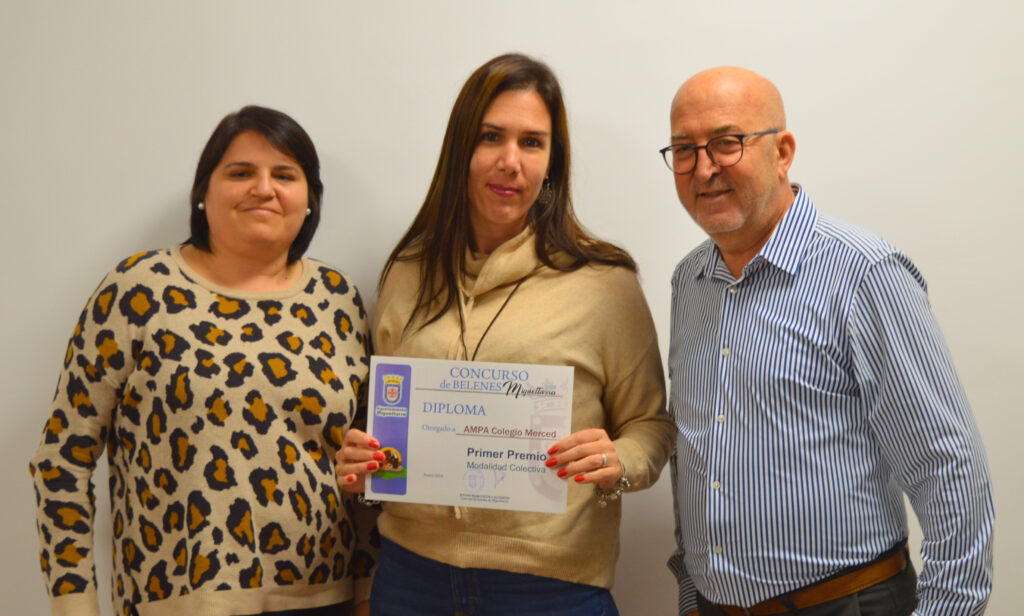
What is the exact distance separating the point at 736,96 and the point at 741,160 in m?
0.13

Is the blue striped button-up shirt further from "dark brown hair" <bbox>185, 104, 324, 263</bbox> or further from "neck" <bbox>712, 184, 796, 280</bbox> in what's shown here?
"dark brown hair" <bbox>185, 104, 324, 263</bbox>

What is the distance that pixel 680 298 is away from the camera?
6.23ft

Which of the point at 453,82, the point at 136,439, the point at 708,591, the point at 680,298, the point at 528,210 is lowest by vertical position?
the point at 708,591

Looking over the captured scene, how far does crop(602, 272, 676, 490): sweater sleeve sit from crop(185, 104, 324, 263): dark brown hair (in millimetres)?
836

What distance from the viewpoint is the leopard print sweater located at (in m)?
1.83

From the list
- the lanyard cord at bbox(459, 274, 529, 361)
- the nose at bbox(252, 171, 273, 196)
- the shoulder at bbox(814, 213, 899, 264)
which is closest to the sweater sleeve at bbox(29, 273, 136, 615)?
the nose at bbox(252, 171, 273, 196)

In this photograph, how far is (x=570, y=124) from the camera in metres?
2.27

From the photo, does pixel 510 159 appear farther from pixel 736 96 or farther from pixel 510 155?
pixel 736 96

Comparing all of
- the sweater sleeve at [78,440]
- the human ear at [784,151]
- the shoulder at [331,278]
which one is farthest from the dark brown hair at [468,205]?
the sweater sleeve at [78,440]

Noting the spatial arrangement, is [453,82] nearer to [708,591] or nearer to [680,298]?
[680,298]

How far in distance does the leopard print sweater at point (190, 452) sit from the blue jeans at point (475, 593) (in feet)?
0.69

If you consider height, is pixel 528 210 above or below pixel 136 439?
above

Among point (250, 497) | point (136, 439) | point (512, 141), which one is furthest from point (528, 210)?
point (136, 439)

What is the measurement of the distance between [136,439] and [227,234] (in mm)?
515
